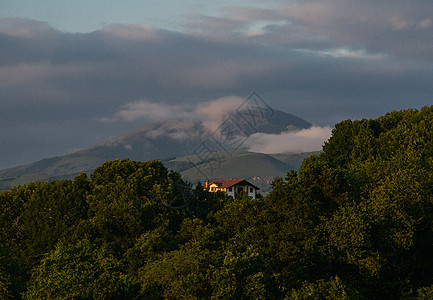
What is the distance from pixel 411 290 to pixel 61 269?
2703cm

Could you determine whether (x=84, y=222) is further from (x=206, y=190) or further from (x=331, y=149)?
(x=331, y=149)

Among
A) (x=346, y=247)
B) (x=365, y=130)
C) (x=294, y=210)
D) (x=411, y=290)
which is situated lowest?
(x=411, y=290)

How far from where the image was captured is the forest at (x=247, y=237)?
3853 centimetres

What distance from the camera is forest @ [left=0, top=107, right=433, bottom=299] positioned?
3853cm

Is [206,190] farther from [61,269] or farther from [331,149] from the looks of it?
[61,269]

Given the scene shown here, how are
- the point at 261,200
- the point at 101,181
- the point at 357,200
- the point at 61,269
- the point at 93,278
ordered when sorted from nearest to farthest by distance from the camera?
the point at 93,278, the point at 61,269, the point at 357,200, the point at 261,200, the point at 101,181

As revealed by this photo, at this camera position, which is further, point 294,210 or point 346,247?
point 294,210

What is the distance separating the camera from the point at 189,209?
7762 cm

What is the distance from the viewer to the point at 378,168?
189ft

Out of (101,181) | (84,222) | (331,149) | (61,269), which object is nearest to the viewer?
(61,269)

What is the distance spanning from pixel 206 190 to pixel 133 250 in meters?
31.8

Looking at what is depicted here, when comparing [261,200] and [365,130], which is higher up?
[365,130]

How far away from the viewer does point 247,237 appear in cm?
4844

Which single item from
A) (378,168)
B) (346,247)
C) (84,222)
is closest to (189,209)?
(84,222)
